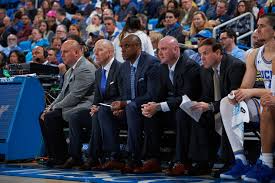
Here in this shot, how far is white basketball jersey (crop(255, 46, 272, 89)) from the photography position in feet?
19.4

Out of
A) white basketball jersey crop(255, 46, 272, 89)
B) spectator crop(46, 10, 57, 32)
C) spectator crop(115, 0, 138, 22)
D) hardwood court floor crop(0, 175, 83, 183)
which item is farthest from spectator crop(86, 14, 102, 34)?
white basketball jersey crop(255, 46, 272, 89)

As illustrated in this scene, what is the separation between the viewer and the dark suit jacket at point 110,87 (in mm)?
7371

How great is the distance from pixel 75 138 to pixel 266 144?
2650mm

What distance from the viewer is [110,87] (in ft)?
24.2

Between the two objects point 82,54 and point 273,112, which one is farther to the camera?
point 82,54

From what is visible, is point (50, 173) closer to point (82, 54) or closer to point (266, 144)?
point (82, 54)

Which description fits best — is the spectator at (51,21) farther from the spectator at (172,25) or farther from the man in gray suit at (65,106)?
the man in gray suit at (65,106)

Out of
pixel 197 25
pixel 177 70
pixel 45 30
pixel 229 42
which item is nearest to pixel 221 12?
pixel 197 25

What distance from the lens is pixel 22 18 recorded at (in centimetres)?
1641

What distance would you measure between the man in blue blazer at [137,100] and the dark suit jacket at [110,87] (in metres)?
0.13

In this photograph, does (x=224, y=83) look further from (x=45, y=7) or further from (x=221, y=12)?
(x=45, y=7)

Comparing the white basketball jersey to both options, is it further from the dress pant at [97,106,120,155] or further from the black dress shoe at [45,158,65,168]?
the black dress shoe at [45,158,65,168]

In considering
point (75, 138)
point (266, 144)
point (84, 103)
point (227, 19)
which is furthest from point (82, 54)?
point (227, 19)

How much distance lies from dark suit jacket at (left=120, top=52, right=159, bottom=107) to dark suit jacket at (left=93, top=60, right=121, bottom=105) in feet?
0.42
